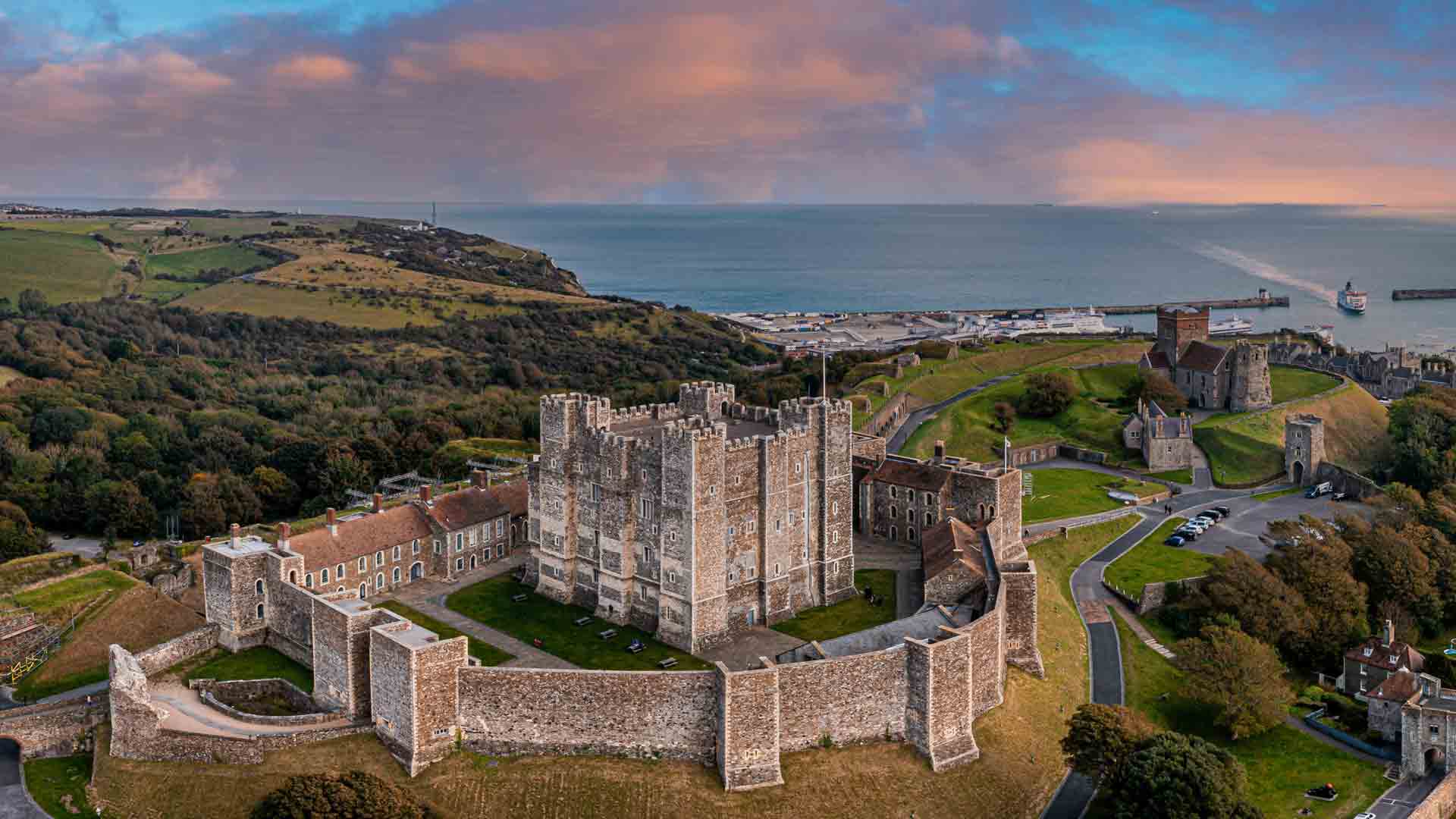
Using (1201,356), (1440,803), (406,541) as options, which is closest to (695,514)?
(406,541)

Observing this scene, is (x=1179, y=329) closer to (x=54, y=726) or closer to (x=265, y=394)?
(x=54, y=726)

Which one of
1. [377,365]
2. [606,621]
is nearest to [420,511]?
[606,621]

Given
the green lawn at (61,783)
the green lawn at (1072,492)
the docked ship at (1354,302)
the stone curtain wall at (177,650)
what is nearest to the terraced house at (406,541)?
the stone curtain wall at (177,650)

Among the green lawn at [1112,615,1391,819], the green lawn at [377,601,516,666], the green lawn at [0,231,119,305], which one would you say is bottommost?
the green lawn at [1112,615,1391,819]

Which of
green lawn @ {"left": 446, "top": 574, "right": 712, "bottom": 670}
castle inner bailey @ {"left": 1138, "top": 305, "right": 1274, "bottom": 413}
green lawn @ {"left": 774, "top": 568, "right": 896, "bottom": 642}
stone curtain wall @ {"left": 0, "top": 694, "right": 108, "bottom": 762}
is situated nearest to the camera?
stone curtain wall @ {"left": 0, "top": 694, "right": 108, "bottom": 762}

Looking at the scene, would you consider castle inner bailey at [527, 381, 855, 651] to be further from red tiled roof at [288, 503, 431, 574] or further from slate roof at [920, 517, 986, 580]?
red tiled roof at [288, 503, 431, 574]

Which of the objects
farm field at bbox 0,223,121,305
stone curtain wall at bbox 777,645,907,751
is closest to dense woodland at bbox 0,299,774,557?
farm field at bbox 0,223,121,305
